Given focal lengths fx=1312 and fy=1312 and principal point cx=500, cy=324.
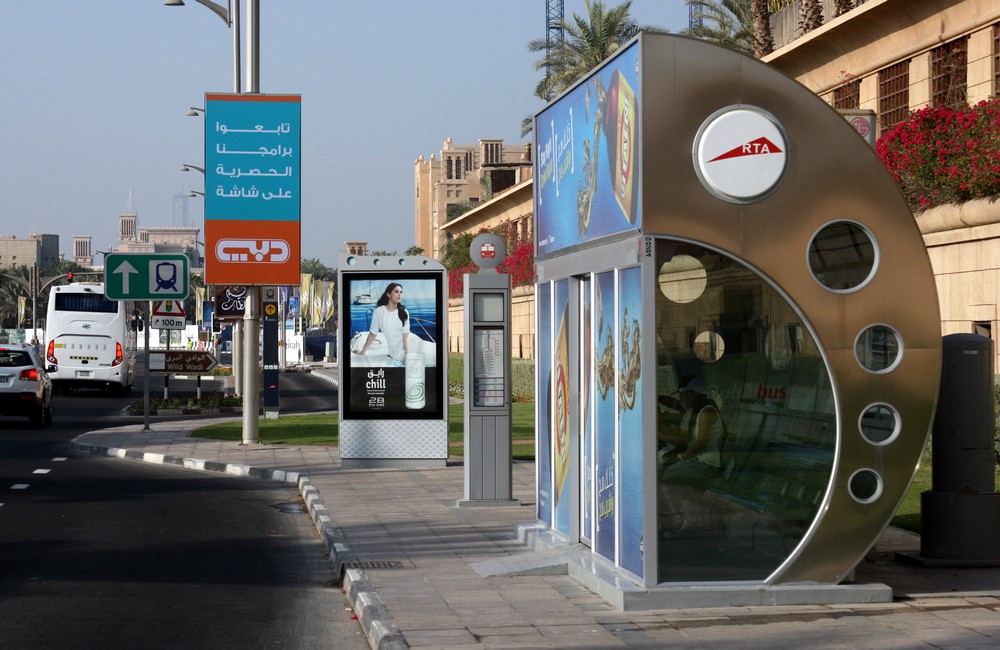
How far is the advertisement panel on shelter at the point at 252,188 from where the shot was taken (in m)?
22.7

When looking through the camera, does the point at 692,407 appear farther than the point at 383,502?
No

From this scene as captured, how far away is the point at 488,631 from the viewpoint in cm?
757

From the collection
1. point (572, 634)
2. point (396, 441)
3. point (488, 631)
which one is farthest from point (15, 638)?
point (396, 441)

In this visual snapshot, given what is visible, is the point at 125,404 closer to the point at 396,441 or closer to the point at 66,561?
the point at 396,441

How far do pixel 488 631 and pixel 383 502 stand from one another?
736 centimetres

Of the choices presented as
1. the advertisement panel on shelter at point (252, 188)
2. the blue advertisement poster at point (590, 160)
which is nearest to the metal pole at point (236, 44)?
the advertisement panel on shelter at point (252, 188)

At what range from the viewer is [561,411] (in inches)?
416

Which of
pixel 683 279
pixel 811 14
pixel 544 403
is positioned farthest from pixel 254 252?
pixel 683 279

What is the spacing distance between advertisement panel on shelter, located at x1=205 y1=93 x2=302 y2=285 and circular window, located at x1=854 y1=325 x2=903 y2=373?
15593 millimetres

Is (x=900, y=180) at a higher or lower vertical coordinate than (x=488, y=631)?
higher

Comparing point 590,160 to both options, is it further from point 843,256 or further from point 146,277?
point 146,277

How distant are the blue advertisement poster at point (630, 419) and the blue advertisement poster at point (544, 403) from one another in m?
2.31

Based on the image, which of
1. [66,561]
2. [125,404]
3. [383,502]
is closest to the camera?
[66,561]

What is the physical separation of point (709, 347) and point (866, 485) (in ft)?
4.52
